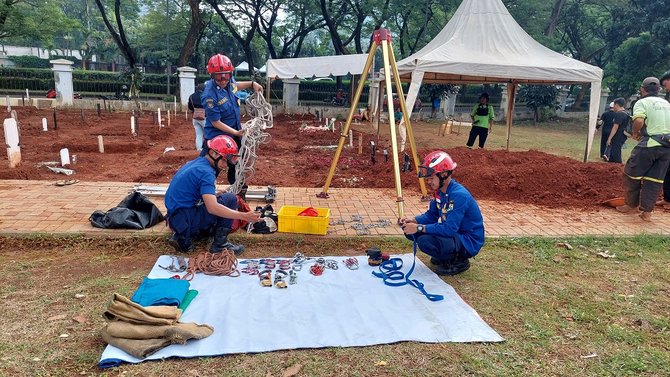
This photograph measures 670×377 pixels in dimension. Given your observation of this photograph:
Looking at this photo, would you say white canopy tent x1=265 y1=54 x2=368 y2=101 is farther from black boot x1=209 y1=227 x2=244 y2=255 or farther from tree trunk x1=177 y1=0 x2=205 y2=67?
black boot x1=209 y1=227 x2=244 y2=255

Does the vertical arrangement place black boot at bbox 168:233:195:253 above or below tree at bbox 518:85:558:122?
below

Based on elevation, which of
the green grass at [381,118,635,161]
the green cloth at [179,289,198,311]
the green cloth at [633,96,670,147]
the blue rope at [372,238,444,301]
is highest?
the green cloth at [633,96,670,147]

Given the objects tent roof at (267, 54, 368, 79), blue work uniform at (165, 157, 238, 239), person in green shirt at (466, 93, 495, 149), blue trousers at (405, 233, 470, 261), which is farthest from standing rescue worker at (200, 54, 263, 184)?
tent roof at (267, 54, 368, 79)

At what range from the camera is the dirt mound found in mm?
7219

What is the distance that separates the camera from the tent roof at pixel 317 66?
17.0m

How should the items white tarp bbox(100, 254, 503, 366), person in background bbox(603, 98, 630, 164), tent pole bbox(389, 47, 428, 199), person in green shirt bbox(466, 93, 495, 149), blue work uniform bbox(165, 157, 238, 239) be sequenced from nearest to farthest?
white tarp bbox(100, 254, 503, 366)
blue work uniform bbox(165, 157, 238, 239)
tent pole bbox(389, 47, 428, 199)
person in background bbox(603, 98, 630, 164)
person in green shirt bbox(466, 93, 495, 149)

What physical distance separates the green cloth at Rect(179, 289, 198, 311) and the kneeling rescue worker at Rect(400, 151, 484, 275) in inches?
73.3

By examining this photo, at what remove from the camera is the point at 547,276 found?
4387mm

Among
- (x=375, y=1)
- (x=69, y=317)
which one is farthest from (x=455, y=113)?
(x=69, y=317)

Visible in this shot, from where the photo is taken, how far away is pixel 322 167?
8883 millimetres

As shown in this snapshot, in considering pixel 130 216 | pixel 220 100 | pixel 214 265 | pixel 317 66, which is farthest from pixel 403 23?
pixel 214 265

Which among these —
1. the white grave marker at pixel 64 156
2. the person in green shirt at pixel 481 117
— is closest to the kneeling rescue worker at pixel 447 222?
the white grave marker at pixel 64 156

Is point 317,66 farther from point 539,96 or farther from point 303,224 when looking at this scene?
point 303,224

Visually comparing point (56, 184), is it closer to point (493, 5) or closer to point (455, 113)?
point (493, 5)
